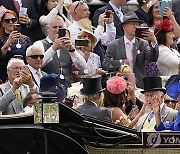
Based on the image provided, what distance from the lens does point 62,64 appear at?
40.0 feet

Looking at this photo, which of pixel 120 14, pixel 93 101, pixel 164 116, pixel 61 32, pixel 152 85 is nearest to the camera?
pixel 93 101

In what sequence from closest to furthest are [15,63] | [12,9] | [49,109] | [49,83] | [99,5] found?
[49,109], [49,83], [15,63], [12,9], [99,5]

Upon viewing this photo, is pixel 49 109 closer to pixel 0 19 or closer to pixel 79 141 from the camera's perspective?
pixel 79 141

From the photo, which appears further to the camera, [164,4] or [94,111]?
[164,4]

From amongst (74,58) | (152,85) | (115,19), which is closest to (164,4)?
(115,19)

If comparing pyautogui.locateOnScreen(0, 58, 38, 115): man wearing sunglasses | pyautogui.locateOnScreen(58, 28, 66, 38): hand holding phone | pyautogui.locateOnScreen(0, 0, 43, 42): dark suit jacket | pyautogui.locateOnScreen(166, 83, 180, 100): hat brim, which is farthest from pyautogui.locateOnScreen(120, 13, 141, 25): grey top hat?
pyautogui.locateOnScreen(166, 83, 180, 100): hat brim

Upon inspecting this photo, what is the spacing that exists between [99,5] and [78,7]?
1.69m

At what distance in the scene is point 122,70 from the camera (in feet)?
38.7

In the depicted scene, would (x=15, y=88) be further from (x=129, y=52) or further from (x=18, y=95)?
(x=129, y=52)

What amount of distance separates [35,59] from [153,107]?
239 cm

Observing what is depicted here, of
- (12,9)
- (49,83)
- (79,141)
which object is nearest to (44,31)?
(12,9)

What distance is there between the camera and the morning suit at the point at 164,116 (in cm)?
959

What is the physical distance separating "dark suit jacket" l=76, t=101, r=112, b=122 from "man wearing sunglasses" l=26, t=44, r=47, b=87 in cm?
211

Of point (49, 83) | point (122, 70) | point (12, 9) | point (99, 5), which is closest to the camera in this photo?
point (49, 83)
